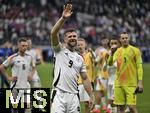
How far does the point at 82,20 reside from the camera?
47.5 metres

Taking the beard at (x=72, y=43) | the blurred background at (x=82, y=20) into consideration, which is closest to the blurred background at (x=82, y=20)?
the blurred background at (x=82, y=20)

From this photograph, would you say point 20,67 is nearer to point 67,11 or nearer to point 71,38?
point 71,38

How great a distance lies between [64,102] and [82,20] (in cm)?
3811

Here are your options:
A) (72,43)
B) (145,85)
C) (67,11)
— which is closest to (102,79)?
(145,85)

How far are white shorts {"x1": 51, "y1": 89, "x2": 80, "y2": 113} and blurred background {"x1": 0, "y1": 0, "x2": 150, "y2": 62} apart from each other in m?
31.7

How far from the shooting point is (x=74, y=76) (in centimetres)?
976

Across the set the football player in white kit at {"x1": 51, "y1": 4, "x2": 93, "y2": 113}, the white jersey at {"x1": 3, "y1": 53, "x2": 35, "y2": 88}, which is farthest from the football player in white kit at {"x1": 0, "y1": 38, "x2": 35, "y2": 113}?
the football player in white kit at {"x1": 51, "y1": 4, "x2": 93, "y2": 113}

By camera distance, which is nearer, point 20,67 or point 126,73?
point 126,73

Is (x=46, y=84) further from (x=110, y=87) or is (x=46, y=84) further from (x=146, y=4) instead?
(x=146, y=4)

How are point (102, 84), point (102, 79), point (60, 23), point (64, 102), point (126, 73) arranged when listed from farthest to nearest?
point (102, 79) → point (102, 84) → point (126, 73) → point (64, 102) → point (60, 23)

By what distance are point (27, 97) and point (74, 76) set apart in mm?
4313

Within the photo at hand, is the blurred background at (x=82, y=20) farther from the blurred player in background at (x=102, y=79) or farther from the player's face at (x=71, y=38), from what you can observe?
the player's face at (x=71, y=38)

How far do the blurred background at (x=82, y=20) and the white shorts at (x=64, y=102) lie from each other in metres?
31.7

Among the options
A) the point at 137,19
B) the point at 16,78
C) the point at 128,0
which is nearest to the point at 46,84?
the point at 16,78
